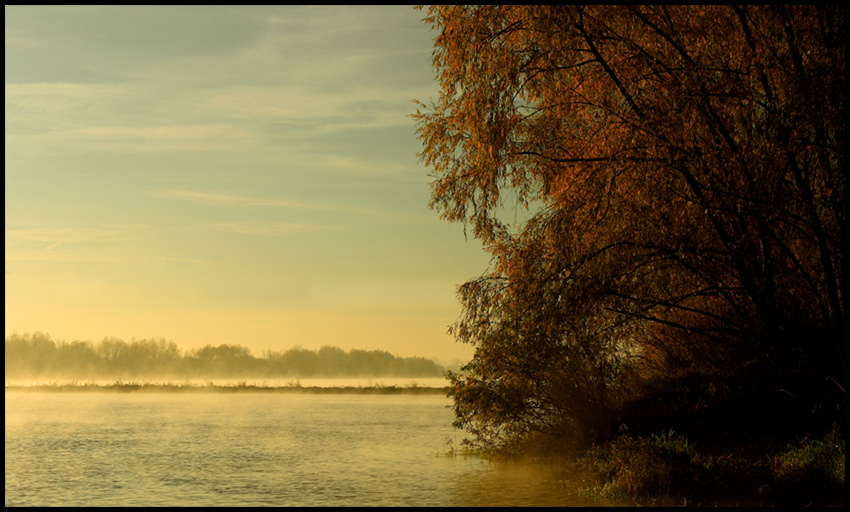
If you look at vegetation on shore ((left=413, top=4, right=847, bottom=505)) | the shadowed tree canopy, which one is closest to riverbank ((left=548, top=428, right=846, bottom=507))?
vegetation on shore ((left=413, top=4, right=847, bottom=505))

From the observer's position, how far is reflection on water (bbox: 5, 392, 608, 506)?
51.7ft

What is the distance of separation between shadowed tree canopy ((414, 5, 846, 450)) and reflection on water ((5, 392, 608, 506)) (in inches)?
131

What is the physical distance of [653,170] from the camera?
13711mm

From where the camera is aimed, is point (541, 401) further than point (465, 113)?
Yes

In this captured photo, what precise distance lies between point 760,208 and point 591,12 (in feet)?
15.7

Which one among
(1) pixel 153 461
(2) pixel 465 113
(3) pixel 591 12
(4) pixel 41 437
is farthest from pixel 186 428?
(3) pixel 591 12

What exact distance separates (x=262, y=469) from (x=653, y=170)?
12.9m

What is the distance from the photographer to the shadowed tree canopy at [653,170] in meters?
13.3

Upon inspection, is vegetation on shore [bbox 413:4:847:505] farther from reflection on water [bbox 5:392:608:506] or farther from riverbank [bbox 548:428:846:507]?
reflection on water [bbox 5:392:608:506]

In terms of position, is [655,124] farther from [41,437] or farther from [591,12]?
[41,437]

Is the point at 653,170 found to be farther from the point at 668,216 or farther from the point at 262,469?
Answer: the point at 262,469

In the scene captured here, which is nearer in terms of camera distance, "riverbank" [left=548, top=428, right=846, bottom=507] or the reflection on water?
"riverbank" [left=548, top=428, right=846, bottom=507]

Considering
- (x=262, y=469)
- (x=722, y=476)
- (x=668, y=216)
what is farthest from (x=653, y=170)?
(x=262, y=469)

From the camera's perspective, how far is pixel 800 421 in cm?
1684
